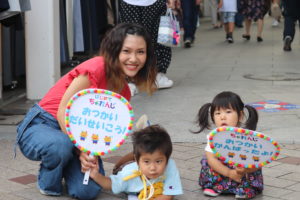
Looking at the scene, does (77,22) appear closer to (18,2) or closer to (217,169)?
(18,2)

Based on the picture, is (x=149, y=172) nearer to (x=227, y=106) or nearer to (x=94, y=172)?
(x=94, y=172)

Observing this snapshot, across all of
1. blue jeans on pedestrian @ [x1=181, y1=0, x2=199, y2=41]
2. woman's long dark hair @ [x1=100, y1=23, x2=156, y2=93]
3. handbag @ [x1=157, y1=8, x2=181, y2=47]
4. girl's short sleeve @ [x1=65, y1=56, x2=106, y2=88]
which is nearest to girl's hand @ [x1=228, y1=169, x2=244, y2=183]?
woman's long dark hair @ [x1=100, y1=23, x2=156, y2=93]

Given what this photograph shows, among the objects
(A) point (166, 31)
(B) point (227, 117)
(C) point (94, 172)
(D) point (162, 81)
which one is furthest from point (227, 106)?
(D) point (162, 81)

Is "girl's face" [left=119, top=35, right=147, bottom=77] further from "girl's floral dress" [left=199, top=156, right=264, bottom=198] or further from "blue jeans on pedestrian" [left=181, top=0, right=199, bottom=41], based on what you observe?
"blue jeans on pedestrian" [left=181, top=0, right=199, bottom=41]

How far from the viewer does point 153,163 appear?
3.87m

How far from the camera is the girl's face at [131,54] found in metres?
4.11

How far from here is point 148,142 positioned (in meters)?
3.86

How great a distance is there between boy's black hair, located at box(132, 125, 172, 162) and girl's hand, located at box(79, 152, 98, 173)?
0.84 ft

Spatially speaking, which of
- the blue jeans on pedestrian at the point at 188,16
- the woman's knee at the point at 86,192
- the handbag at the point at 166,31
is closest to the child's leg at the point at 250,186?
the woman's knee at the point at 86,192

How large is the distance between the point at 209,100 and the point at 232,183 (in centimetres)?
343

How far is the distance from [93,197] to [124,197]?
20 centimetres

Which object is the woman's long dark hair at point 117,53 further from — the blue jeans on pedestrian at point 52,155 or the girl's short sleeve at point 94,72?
the blue jeans on pedestrian at point 52,155

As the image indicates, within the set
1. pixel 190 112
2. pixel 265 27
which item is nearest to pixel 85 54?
pixel 190 112

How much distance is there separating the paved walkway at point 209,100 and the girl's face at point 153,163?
377mm
